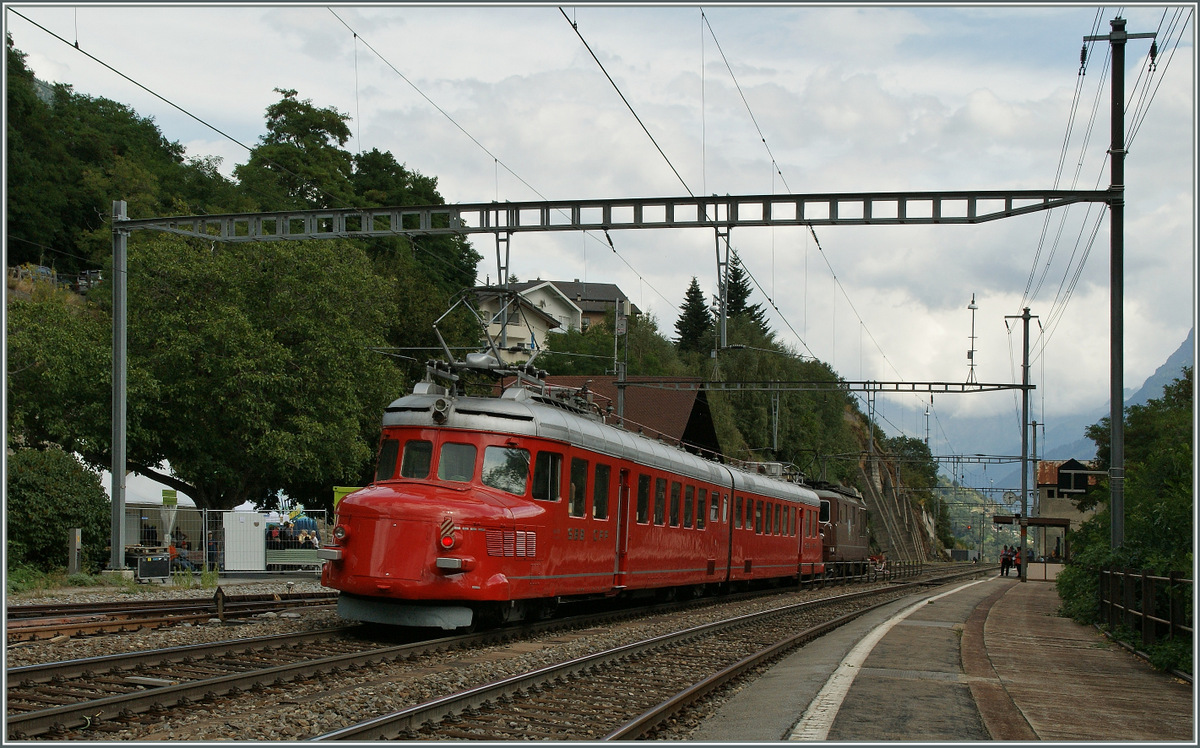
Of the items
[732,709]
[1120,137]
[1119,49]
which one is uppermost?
[1119,49]

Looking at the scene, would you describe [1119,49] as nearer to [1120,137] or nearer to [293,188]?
[1120,137]

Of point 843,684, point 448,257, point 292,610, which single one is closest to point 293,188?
point 448,257

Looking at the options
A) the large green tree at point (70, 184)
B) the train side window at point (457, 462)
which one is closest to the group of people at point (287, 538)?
the train side window at point (457, 462)

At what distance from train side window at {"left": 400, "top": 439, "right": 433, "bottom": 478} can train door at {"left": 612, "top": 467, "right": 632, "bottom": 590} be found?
158 inches

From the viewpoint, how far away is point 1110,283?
17844 millimetres

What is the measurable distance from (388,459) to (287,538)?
64.4 feet

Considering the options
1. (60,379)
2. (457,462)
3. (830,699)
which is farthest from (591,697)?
(60,379)

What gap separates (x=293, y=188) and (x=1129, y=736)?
2797 inches

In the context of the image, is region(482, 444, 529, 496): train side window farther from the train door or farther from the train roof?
the train door

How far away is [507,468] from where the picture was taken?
1449 centimetres

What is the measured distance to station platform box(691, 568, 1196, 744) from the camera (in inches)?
333

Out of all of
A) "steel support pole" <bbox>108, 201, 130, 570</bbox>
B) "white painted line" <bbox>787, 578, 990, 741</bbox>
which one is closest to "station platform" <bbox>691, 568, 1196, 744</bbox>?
"white painted line" <bbox>787, 578, 990, 741</bbox>

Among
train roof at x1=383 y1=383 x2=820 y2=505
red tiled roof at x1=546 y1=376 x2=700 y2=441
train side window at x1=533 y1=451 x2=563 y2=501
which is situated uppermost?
red tiled roof at x1=546 y1=376 x2=700 y2=441

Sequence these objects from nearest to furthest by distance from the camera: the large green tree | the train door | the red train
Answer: the red train → the train door → the large green tree
